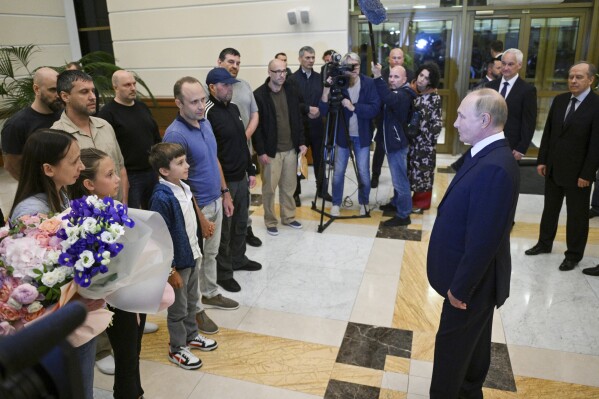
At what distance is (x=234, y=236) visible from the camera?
3.52 meters

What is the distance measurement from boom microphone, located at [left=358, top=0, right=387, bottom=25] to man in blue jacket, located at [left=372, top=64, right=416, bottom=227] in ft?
1.69

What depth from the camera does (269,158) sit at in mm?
4145

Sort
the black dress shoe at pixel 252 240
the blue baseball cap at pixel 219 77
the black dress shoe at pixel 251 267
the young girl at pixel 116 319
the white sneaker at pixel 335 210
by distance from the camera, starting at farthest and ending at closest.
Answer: the white sneaker at pixel 335 210, the black dress shoe at pixel 252 240, the black dress shoe at pixel 251 267, the blue baseball cap at pixel 219 77, the young girl at pixel 116 319

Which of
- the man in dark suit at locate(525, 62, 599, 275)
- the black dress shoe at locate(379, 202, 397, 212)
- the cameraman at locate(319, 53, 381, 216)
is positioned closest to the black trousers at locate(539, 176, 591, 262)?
the man in dark suit at locate(525, 62, 599, 275)

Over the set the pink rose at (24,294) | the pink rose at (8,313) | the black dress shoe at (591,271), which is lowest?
the black dress shoe at (591,271)

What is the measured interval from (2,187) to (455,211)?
6593mm

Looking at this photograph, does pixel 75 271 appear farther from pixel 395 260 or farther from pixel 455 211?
pixel 395 260

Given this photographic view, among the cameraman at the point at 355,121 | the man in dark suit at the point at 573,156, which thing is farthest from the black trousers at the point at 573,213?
the cameraman at the point at 355,121

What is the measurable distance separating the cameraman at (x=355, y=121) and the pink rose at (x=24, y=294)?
3.32 m

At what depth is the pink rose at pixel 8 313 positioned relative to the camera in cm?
135

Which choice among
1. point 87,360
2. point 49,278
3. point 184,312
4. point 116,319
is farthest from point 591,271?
point 49,278

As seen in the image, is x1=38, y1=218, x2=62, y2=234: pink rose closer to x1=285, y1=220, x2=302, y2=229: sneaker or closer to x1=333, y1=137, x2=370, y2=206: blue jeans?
x1=285, y1=220, x2=302, y2=229: sneaker

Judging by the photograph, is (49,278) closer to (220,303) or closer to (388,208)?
(220,303)

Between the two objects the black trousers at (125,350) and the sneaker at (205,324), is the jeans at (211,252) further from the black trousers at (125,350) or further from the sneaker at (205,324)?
the black trousers at (125,350)
